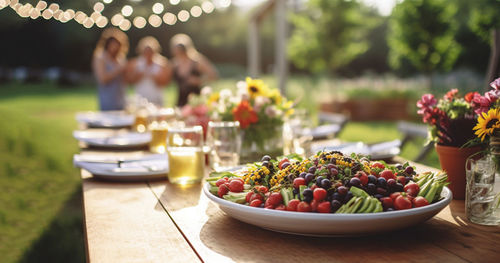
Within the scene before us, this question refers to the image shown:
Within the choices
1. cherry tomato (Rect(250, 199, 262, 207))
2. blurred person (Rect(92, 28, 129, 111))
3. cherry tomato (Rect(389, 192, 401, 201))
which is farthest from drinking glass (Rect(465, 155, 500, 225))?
blurred person (Rect(92, 28, 129, 111))

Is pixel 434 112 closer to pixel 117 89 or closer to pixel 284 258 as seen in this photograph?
pixel 284 258

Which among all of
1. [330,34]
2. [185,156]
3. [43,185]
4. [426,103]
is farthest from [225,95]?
[330,34]

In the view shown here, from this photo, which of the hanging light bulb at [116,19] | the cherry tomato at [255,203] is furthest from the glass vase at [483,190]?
the hanging light bulb at [116,19]

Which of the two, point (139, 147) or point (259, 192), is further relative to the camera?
point (139, 147)

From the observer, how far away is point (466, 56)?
14641 millimetres

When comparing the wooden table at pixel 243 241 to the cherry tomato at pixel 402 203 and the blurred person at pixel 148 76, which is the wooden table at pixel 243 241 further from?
the blurred person at pixel 148 76

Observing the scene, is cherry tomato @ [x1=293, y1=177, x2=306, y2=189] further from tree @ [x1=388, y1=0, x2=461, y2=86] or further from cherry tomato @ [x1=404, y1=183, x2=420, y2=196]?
tree @ [x1=388, y1=0, x2=461, y2=86]

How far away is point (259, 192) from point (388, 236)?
0.94ft

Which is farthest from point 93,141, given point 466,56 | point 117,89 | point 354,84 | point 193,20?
point 193,20

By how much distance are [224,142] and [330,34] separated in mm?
10695

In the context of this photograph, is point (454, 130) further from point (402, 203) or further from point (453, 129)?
point (402, 203)

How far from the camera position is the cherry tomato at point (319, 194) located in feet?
3.12

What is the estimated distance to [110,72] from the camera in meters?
4.82

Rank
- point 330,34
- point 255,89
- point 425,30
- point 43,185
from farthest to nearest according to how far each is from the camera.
→ point 330,34 → point 425,30 → point 43,185 → point 255,89
